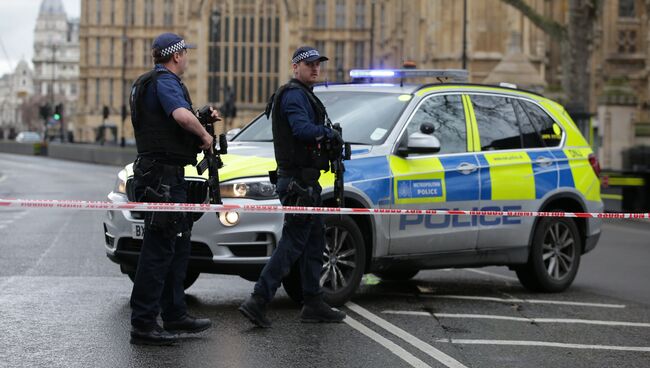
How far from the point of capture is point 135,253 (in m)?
9.57

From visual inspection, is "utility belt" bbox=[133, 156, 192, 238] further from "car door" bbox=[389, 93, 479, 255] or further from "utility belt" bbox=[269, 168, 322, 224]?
"car door" bbox=[389, 93, 479, 255]

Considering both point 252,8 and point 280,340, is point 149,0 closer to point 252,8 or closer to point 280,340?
point 252,8

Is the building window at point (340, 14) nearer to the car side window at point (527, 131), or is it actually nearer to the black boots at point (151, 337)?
the car side window at point (527, 131)

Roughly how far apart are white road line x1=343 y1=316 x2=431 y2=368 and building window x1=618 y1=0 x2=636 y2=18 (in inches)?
2598

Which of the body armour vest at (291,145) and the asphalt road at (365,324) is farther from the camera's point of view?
the body armour vest at (291,145)

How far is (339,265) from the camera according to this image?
9.88 metres

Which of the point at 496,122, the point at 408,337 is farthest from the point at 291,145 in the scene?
the point at 496,122

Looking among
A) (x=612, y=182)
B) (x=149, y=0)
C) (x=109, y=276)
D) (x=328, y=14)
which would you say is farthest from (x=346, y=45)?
(x=109, y=276)

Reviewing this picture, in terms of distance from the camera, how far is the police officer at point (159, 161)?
801 cm

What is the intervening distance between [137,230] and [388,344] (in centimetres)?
229

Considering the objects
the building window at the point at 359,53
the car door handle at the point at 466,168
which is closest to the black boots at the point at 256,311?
the car door handle at the point at 466,168

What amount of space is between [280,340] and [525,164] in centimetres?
385

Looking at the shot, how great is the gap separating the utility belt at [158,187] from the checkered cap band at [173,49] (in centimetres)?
67

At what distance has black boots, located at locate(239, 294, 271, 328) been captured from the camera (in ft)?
28.7
